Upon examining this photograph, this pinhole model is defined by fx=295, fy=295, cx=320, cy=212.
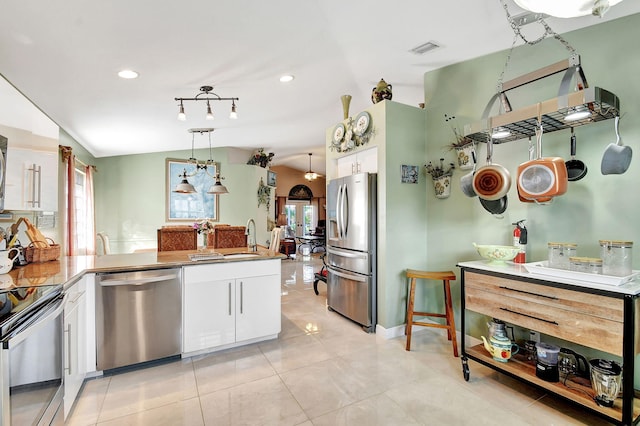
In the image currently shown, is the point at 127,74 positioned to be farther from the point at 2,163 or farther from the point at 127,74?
the point at 2,163

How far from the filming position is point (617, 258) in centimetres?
179

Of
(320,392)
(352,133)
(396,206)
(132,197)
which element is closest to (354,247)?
(396,206)

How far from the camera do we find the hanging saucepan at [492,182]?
7.12 ft

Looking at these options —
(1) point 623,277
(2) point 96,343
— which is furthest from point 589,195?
(2) point 96,343

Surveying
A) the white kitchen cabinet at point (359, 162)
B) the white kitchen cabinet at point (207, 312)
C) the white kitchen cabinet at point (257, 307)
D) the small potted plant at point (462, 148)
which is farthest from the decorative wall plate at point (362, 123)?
the white kitchen cabinet at point (207, 312)

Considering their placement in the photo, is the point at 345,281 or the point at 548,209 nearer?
the point at 548,209

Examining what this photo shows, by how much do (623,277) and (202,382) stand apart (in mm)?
2877

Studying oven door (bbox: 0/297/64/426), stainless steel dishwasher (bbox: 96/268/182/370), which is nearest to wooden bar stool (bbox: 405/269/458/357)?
stainless steel dishwasher (bbox: 96/268/182/370)

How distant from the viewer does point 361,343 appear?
3018mm

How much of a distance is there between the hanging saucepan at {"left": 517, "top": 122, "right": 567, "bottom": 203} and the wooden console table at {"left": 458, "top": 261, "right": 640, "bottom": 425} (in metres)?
0.54

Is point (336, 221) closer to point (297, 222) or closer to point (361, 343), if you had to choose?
point (361, 343)

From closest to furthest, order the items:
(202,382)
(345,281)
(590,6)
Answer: (590,6) → (202,382) → (345,281)

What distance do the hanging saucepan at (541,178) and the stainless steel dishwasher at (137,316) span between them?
2.79 metres

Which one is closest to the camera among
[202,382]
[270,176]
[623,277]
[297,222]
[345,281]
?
[623,277]
